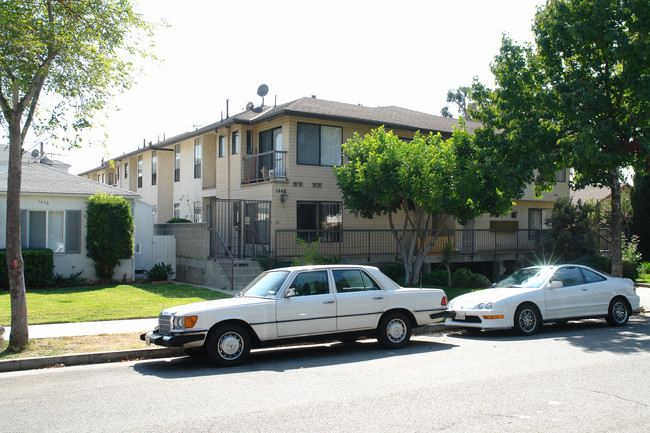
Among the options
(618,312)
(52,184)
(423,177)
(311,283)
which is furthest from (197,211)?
(618,312)

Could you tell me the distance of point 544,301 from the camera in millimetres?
11617

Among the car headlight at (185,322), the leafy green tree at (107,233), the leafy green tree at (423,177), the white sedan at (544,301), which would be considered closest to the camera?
the car headlight at (185,322)

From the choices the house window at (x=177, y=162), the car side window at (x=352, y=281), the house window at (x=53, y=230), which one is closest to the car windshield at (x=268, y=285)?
the car side window at (x=352, y=281)

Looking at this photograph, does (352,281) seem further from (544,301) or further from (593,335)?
(593,335)

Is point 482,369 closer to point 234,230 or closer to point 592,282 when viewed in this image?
point 592,282

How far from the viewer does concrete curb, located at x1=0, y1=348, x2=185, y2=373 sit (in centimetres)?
862

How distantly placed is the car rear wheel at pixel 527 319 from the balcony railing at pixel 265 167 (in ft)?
37.0

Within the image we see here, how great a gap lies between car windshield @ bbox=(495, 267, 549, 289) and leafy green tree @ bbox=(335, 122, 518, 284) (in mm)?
4040

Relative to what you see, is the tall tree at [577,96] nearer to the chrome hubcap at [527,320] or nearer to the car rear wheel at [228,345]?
the chrome hubcap at [527,320]

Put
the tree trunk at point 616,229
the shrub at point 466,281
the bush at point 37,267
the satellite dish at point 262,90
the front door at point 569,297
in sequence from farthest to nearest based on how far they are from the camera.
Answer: the satellite dish at point 262,90 → the shrub at point 466,281 → the bush at point 37,267 → the tree trunk at point 616,229 → the front door at point 569,297

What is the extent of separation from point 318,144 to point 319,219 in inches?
114

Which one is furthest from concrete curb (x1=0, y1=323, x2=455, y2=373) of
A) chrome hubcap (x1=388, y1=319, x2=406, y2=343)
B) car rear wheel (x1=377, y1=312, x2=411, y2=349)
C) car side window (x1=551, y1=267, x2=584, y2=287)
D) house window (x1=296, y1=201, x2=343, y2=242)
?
house window (x1=296, y1=201, x2=343, y2=242)

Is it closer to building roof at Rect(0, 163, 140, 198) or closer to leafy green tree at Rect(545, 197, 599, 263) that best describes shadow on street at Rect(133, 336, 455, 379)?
building roof at Rect(0, 163, 140, 198)

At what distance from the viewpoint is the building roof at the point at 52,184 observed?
1858 centimetres
